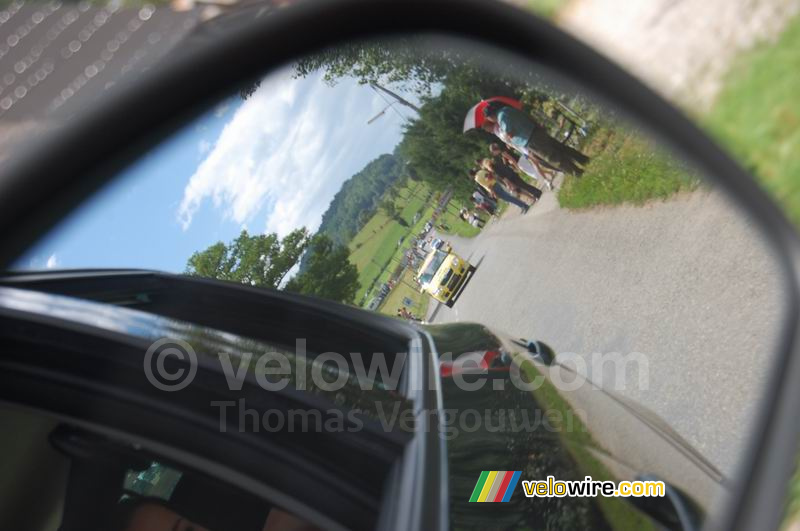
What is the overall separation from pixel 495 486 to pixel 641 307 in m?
0.51

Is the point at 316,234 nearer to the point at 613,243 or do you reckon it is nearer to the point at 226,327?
the point at 226,327

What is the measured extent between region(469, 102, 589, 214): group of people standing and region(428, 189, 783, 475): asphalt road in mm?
49

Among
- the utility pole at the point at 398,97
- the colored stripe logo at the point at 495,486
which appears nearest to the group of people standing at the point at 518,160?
the utility pole at the point at 398,97

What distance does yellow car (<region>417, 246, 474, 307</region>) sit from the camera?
1.37 meters

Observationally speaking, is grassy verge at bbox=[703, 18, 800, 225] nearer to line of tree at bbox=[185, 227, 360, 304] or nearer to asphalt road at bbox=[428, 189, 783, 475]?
asphalt road at bbox=[428, 189, 783, 475]

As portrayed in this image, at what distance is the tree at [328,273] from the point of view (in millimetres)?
1346

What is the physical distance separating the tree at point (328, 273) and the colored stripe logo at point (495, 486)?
38 centimetres

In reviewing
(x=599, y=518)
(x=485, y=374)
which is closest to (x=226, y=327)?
(x=485, y=374)

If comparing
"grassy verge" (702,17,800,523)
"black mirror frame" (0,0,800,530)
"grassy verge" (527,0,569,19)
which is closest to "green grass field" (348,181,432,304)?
"black mirror frame" (0,0,800,530)

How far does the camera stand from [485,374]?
1350mm

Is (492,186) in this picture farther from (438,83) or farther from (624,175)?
(624,175)

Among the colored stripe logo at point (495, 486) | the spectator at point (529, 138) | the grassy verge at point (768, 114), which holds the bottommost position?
the colored stripe logo at point (495, 486)

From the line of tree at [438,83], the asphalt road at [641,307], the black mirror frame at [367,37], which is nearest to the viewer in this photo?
the black mirror frame at [367,37]

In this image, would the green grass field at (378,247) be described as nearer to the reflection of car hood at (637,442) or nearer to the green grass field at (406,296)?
the green grass field at (406,296)
